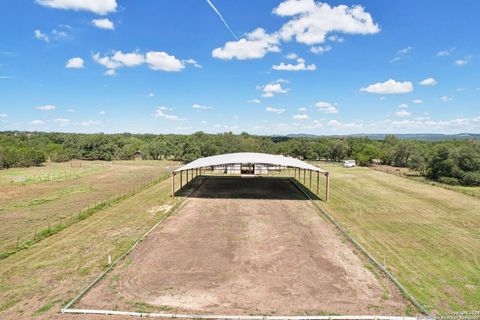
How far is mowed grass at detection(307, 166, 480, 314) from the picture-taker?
422 inches

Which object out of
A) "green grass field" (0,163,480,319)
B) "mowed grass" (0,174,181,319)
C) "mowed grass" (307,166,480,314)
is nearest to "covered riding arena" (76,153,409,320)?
"mowed grass" (0,174,181,319)

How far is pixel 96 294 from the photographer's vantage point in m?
10.2

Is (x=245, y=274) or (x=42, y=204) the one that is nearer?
(x=245, y=274)

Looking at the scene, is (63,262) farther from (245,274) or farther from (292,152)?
(292,152)

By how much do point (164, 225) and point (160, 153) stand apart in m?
70.5

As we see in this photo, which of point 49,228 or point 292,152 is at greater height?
point 292,152

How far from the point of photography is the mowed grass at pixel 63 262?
383 inches

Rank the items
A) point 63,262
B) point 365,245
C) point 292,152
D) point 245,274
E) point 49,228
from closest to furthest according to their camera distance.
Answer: point 245,274 < point 63,262 < point 365,245 < point 49,228 < point 292,152

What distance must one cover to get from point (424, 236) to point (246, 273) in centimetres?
1120

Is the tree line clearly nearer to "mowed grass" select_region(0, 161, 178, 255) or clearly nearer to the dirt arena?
"mowed grass" select_region(0, 161, 178, 255)

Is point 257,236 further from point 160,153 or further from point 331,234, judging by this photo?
point 160,153

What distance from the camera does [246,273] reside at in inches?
470

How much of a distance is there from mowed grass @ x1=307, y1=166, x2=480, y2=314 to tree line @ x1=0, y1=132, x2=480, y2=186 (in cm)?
1573

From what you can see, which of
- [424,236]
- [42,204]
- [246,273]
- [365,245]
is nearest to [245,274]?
[246,273]
